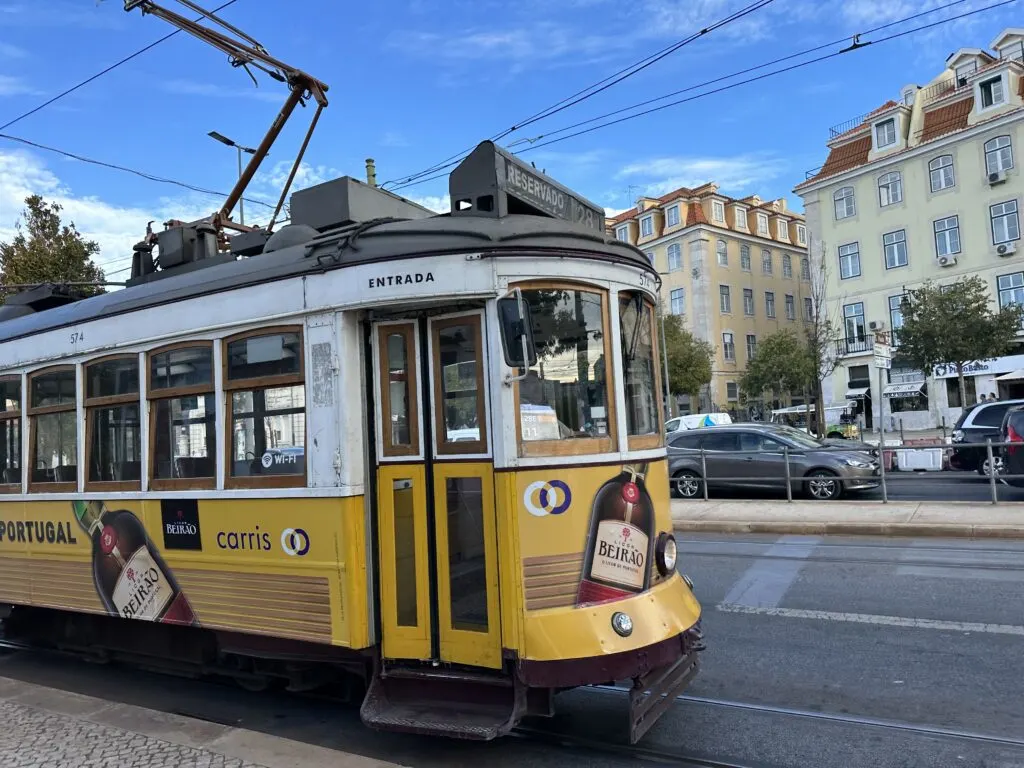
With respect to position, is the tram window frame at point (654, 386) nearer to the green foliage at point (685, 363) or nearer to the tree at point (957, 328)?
the tree at point (957, 328)

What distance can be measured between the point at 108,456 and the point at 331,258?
232cm

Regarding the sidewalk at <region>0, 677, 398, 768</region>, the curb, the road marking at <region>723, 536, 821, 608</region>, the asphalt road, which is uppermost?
the sidewalk at <region>0, 677, 398, 768</region>

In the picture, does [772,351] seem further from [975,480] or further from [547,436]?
[547,436]

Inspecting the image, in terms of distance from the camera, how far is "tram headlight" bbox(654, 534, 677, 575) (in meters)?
4.25

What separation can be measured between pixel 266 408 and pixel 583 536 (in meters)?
1.98

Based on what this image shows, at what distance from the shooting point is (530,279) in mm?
4070

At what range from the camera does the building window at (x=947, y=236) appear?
35438 mm

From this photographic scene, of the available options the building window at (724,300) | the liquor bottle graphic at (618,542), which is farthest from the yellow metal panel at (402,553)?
the building window at (724,300)

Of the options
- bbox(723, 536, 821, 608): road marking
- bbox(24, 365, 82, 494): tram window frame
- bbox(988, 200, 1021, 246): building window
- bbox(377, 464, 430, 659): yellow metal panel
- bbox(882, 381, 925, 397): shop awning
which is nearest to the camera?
bbox(377, 464, 430, 659): yellow metal panel

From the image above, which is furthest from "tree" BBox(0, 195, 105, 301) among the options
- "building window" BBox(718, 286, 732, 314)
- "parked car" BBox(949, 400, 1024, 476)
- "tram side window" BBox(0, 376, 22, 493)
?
"building window" BBox(718, 286, 732, 314)

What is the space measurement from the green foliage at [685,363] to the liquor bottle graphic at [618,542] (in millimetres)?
39199

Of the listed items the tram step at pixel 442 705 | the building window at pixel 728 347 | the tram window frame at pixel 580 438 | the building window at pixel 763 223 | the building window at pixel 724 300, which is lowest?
the tram step at pixel 442 705

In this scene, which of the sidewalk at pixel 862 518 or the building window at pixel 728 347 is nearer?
the sidewalk at pixel 862 518

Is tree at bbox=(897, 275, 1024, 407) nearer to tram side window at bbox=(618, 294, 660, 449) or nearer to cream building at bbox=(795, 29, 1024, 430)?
cream building at bbox=(795, 29, 1024, 430)
